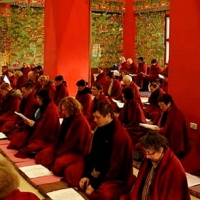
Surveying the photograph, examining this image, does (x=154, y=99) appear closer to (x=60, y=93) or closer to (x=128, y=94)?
(x=128, y=94)

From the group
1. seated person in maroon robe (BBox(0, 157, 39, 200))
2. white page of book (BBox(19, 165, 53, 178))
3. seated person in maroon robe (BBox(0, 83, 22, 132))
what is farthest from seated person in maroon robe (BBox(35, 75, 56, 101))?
seated person in maroon robe (BBox(0, 157, 39, 200))

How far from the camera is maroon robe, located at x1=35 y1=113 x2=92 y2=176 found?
5500 mm

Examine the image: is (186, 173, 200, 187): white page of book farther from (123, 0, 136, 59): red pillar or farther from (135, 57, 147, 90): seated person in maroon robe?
(123, 0, 136, 59): red pillar

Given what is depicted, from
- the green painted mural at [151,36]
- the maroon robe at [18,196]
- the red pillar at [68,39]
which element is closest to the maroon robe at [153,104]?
the red pillar at [68,39]

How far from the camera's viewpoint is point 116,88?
11445mm

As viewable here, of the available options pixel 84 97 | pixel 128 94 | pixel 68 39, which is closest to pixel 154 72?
pixel 68 39

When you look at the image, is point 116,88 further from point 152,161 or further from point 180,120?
point 152,161

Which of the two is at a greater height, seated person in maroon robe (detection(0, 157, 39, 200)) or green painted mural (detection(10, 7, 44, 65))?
green painted mural (detection(10, 7, 44, 65))

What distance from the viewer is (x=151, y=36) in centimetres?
1538

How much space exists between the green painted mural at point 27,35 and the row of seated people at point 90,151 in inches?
338

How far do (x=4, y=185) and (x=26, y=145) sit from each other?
4.37m

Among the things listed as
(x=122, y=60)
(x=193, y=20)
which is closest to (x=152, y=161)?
(x=193, y=20)

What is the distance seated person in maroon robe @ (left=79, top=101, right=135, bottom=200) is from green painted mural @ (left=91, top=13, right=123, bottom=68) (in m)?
11.4

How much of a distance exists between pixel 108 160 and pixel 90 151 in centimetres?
28
